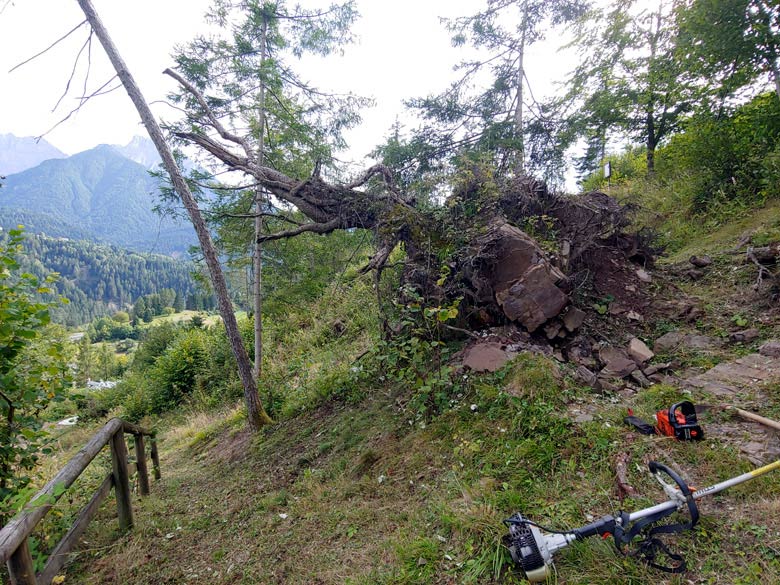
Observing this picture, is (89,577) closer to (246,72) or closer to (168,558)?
(168,558)

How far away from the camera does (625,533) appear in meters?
1.65

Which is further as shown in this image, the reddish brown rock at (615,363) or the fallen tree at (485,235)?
the fallen tree at (485,235)

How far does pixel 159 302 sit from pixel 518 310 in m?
81.8

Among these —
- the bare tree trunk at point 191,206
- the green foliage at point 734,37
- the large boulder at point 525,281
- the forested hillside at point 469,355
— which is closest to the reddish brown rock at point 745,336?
the forested hillside at point 469,355

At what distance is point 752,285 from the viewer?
4.08 meters

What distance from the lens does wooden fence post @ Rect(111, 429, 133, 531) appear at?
10.7ft

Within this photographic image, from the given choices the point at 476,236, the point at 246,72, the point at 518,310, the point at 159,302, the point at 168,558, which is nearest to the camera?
the point at 168,558

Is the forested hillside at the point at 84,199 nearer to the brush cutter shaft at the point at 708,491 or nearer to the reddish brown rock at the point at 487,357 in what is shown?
the reddish brown rock at the point at 487,357

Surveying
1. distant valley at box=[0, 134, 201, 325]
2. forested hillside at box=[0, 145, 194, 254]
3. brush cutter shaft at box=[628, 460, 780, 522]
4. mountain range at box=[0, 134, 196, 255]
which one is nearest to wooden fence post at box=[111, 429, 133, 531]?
brush cutter shaft at box=[628, 460, 780, 522]

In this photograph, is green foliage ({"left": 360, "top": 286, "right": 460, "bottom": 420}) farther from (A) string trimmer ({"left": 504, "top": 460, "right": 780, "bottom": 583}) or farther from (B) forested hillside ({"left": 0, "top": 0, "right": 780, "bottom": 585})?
(A) string trimmer ({"left": 504, "top": 460, "right": 780, "bottom": 583})

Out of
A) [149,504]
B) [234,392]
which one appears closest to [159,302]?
[234,392]

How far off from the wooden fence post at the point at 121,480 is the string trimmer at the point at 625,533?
3.53 metres

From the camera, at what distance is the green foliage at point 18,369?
99.6 inches

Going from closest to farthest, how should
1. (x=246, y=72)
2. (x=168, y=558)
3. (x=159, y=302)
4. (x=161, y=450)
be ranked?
(x=168, y=558)
(x=246, y=72)
(x=161, y=450)
(x=159, y=302)
